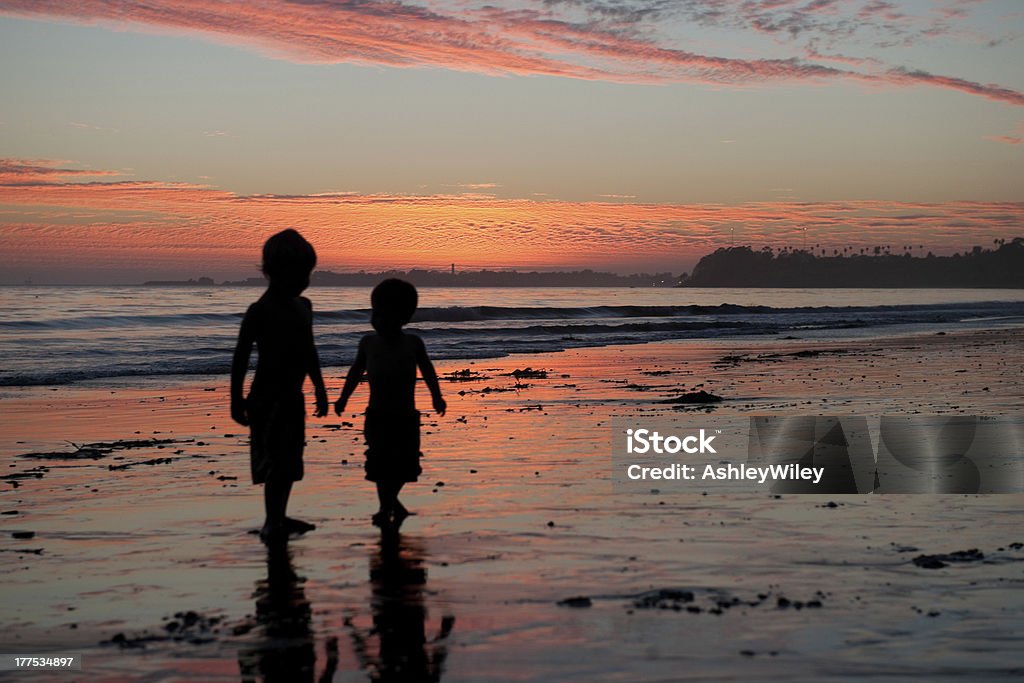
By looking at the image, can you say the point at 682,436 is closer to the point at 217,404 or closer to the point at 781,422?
the point at 781,422

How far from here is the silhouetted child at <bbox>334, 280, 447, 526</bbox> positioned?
25.4 ft

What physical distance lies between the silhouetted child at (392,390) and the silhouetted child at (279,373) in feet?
1.80

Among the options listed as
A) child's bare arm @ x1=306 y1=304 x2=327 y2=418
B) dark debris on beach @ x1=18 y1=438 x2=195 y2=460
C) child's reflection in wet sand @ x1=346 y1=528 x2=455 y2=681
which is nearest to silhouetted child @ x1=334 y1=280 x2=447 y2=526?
child's bare arm @ x1=306 y1=304 x2=327 y2=418

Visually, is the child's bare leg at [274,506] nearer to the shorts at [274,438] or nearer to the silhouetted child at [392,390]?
the shorts at [274,438]

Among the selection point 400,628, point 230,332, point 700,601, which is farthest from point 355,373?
point 230,332

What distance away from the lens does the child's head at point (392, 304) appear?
7.91 meters

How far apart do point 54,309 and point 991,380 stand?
5016 cm

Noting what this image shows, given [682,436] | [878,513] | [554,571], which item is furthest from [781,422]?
[554,571]

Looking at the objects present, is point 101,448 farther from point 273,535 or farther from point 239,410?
point 273,535

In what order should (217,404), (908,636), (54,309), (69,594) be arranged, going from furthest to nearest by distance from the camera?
(54,309) < (217,404) < (69,594) < (908,636)

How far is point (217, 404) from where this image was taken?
1780cm

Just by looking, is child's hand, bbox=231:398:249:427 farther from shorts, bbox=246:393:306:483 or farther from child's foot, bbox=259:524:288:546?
child's foot, bbox=259:524:288:546

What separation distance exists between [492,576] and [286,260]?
2687 mm

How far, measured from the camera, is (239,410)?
23.2 feet
